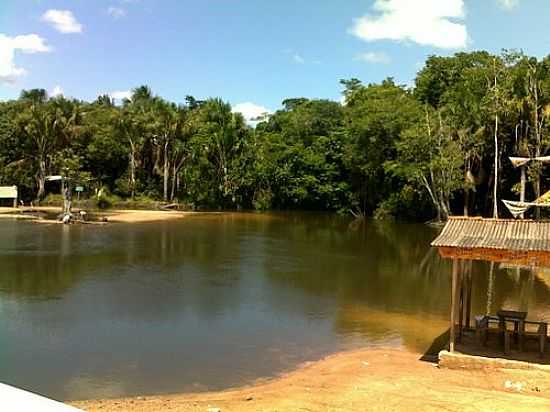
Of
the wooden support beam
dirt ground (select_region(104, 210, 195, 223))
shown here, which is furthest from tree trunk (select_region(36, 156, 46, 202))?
the wooden support beam

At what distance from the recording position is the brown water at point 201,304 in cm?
1191

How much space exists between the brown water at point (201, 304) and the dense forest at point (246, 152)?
17.7 m

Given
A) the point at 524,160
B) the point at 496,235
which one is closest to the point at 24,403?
→ the point at 496,235

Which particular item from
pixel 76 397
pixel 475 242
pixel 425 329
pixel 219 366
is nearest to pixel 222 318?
pixel 219 366

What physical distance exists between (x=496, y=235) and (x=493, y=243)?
0.55 metres

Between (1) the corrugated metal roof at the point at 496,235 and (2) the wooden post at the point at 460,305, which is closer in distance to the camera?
(1) the corrugated metal roof at the point at 496,235

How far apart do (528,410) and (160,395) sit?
601 centimetres

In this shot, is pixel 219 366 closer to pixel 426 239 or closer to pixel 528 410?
pixel 528 410

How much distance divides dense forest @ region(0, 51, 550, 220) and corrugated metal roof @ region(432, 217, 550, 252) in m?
34.0

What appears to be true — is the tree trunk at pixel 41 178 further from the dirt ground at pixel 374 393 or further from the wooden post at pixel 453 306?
the wooden post at pixel 453 306

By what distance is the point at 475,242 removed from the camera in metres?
11.0

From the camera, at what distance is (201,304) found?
58.9 feet

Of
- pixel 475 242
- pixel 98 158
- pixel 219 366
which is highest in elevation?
pixel 98 158

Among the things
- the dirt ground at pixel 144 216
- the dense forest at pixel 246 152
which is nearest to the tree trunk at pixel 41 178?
the dense forest at pixel 246 152
